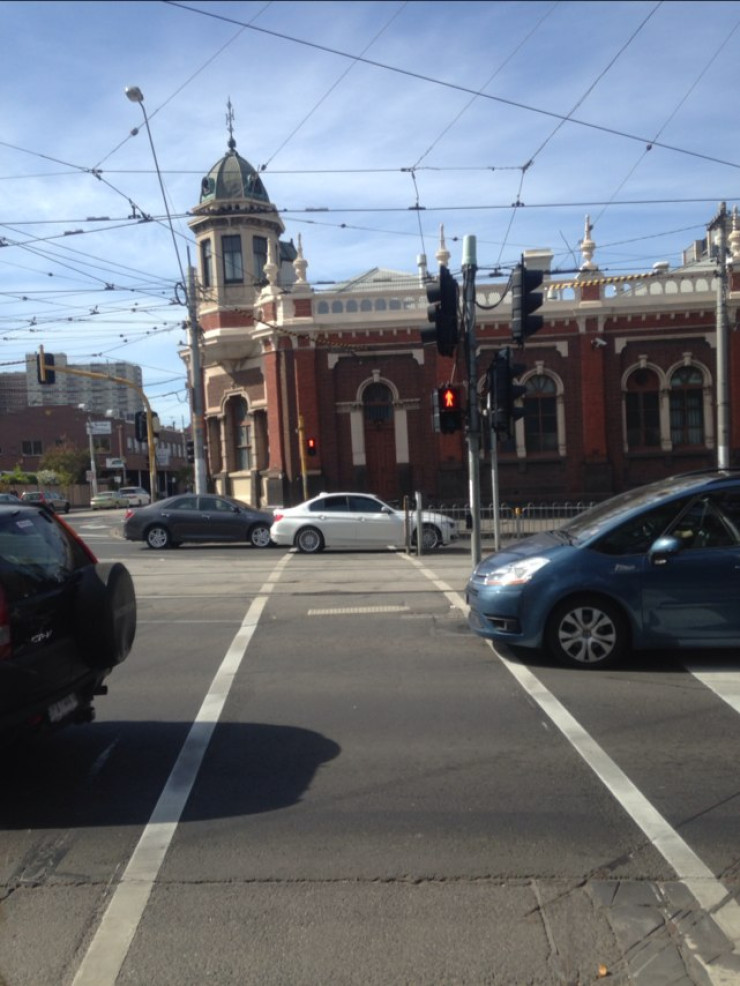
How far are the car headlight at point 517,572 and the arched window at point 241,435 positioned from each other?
2723cm

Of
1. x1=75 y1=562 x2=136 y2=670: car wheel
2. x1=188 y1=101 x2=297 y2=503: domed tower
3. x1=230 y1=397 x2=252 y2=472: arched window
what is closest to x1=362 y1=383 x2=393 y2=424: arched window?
x1=188 y1=101 x2=297 y2=503: domed tower

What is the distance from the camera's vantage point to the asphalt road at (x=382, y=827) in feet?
12.2

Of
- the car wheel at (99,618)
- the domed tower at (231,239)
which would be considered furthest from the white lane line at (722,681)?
the domed tower at (231,239)

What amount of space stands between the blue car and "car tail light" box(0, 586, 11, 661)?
456 centimetres

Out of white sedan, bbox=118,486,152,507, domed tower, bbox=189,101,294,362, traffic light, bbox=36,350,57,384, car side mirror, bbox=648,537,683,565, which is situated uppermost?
domed tower, bbox=189,101,294,362

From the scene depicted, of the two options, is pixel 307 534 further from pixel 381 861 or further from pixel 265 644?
pixel 381 861

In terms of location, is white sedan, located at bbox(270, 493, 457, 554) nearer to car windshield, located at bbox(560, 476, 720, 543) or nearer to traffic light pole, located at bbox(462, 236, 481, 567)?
traffic light pole, located at bbox(462, 236, 481, 567)

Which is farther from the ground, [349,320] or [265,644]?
[349,320]

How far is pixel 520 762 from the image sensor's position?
5.85 metres

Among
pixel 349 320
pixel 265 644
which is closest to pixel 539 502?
pixel 349 320

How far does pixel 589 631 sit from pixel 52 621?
15.2ft

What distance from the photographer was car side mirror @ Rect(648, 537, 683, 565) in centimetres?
798

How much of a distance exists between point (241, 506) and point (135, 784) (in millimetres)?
18268

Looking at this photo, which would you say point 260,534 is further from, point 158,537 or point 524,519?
point 524,519
